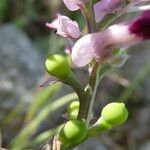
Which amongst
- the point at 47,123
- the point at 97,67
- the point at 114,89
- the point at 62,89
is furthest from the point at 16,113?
the point at 97,67

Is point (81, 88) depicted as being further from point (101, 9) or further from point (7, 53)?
point (7, 53)

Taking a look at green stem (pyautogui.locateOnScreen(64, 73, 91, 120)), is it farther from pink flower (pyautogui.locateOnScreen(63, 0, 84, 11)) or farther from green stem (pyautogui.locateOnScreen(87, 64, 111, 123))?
pink flower (pyautogui.locateOnScreen(63, 0, 84, 11))

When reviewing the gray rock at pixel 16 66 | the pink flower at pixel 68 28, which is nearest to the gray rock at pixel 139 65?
the gray rock at pixel 16 66

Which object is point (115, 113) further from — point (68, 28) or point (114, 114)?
point (68, 28)

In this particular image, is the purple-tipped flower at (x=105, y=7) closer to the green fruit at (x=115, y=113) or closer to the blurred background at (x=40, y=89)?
the green fruit at (x=115, y=113)

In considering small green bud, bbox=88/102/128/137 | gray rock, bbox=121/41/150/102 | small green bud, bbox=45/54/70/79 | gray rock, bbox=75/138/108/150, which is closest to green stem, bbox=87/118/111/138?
small green bud, bbox=88/102/128/137

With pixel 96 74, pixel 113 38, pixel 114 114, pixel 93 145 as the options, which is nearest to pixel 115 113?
pixel 114 114

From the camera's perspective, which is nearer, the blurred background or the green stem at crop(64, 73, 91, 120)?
the green stem at crop(64, 73, 91, 120)
